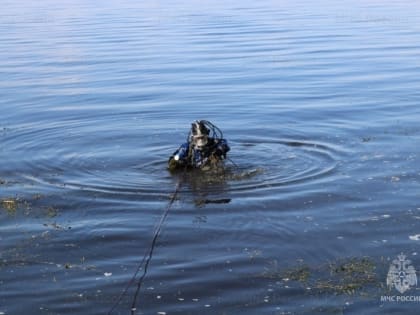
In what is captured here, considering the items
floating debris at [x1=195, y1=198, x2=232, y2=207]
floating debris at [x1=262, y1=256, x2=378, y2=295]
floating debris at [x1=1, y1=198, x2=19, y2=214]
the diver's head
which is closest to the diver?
the diver's head

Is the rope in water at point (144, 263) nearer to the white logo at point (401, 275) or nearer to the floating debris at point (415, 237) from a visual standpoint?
the white logo at point (401, 275)

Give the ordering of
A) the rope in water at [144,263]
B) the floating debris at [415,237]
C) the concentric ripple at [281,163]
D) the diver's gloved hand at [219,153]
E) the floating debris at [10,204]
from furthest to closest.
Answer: the diver's gloved hand at [219,153]
the concentric ripple at [281,163]
the floating debris at [10,204]
the floating debris at [415,237]
the rope in water at [144,263]

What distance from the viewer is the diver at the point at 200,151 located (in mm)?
13250

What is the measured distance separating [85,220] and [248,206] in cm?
234

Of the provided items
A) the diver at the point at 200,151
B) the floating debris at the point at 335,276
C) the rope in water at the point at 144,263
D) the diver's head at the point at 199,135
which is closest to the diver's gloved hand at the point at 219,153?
the diver at the point at 200,151

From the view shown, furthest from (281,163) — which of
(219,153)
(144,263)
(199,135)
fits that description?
(144,263)

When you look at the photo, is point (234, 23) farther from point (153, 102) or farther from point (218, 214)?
point (218, 214)

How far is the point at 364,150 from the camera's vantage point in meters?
14.8

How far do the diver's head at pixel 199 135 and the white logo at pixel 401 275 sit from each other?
4.56 m

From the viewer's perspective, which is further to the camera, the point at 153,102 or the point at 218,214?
the point at 153,102

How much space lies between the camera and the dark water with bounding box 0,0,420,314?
29.4 ft

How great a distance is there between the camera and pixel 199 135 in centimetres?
1320

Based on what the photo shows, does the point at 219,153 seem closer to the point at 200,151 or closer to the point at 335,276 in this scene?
the point at 200,151

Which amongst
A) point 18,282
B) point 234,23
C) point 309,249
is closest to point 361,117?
point 309,249
